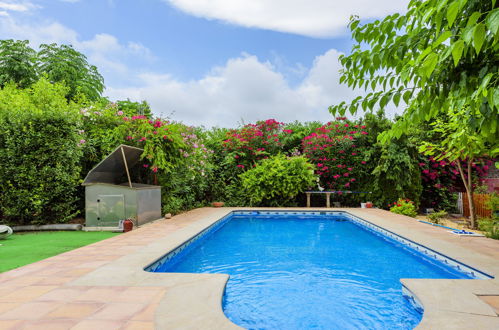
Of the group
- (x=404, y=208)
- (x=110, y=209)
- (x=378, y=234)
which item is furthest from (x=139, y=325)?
(x=404, y=208)

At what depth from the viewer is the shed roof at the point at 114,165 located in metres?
7.85

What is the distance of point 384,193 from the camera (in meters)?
12.0

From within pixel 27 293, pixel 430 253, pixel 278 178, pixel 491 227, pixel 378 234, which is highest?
pixel 278 178

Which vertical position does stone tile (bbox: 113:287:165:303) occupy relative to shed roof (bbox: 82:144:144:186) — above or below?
below

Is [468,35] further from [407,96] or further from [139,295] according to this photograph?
[139,295]

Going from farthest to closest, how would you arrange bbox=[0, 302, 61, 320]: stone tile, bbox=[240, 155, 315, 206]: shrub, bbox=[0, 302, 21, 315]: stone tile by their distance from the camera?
bbox=[240, 155, 315, 206]: shrub < bbox=[0, 302, 21, 315]: stone tile < bbox=[0, 302, 61, 320]: stone tile

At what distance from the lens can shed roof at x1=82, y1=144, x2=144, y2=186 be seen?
309 inches

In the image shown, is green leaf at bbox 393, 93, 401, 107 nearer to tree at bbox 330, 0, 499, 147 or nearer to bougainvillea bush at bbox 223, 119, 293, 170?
tree at bbox 330, 0, 499, 147

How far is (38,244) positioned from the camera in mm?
5898

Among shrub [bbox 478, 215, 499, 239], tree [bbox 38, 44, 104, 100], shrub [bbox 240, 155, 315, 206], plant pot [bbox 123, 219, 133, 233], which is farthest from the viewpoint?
tree [bbox 38, 44, 104, 100]

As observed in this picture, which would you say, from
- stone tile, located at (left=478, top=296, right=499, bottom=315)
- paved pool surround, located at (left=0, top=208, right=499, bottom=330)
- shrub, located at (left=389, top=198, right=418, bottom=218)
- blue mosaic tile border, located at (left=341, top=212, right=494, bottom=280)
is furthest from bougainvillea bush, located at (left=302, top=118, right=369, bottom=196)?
stone tile, located at (left=478, top=296, right=499, bottom=315)

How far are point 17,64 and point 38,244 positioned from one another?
18008mm

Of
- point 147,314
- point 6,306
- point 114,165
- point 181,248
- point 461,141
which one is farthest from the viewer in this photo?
point 114,165

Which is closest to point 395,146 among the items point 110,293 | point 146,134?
point 146,134
